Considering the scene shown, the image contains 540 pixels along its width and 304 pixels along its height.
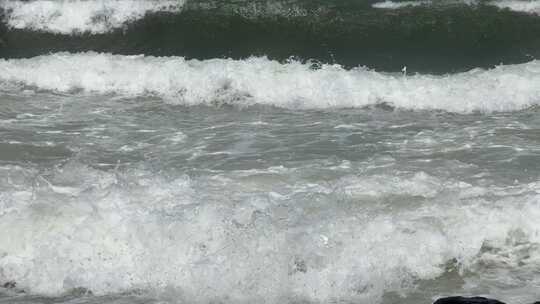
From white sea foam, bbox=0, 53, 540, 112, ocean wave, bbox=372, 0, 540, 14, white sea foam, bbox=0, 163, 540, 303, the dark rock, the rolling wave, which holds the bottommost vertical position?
white sea foam, bbox=0, 163, 540, 303

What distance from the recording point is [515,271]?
19.6 feet

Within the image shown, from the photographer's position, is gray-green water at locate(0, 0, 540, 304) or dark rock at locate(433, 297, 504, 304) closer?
dark rock at locate(433, 297, 504, 304)

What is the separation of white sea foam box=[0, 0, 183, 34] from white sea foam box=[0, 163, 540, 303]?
321 inches

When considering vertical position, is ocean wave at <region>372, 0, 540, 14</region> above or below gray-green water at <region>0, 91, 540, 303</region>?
above

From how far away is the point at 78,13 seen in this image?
15.4m

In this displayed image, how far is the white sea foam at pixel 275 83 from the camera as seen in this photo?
1112 centimetres

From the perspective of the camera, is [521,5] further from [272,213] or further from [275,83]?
[272,213]

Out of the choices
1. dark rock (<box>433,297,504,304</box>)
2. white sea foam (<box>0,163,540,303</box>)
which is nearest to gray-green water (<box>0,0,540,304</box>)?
white sea foam (<box>0,163,540,303</box>)

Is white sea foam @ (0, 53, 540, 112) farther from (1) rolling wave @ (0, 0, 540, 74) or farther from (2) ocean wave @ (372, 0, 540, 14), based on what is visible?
(2) ocean wave @ (372, 0, 540, 14)

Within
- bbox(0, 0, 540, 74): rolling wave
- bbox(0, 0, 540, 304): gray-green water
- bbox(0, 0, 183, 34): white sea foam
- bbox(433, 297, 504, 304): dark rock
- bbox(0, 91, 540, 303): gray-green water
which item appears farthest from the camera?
bbox(0, 0, 183, 34): white sea foam

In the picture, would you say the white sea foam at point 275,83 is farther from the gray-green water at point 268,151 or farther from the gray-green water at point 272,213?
the gray-green water at point 272,213

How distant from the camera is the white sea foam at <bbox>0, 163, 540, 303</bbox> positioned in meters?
→ 5.87

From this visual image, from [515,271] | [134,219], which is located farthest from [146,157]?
[515,271]

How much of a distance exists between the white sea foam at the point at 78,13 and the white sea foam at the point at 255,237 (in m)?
8.15
